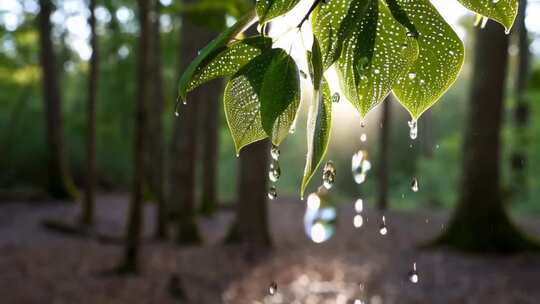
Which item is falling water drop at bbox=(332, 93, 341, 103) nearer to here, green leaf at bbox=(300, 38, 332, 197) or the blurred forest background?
green leaf at bbox=(300, 38, 332, 197)

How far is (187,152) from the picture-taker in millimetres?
10992

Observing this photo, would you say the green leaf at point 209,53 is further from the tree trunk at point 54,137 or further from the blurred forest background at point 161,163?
the tree trunk at point 54,137

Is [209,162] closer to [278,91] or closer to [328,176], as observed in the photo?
[328,176]

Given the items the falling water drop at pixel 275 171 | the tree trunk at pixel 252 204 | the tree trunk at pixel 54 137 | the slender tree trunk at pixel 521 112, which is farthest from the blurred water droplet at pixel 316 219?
the slender tree trunk at pixel 521 112

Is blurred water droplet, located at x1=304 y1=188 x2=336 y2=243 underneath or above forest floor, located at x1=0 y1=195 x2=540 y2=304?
above

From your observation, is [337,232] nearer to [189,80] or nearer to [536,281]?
[536,281]

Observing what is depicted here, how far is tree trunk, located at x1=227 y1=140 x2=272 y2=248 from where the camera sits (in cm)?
1037

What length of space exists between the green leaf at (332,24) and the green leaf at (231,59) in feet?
0.18

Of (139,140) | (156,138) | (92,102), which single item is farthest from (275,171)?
(156,138)

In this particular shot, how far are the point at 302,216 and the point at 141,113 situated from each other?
9.36 m

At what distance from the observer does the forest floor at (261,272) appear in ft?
24.1

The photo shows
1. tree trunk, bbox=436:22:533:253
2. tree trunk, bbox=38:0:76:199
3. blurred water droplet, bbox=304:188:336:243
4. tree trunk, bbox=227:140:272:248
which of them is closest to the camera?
blurred water droplet, bbox=304:188:336:243

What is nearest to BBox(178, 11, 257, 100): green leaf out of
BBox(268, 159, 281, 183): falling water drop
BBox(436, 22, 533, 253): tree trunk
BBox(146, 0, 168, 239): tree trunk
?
BBox(268, 159, 281, 183): falling water drop

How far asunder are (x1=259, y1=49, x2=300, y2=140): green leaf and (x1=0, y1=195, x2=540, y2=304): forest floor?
262 inches
